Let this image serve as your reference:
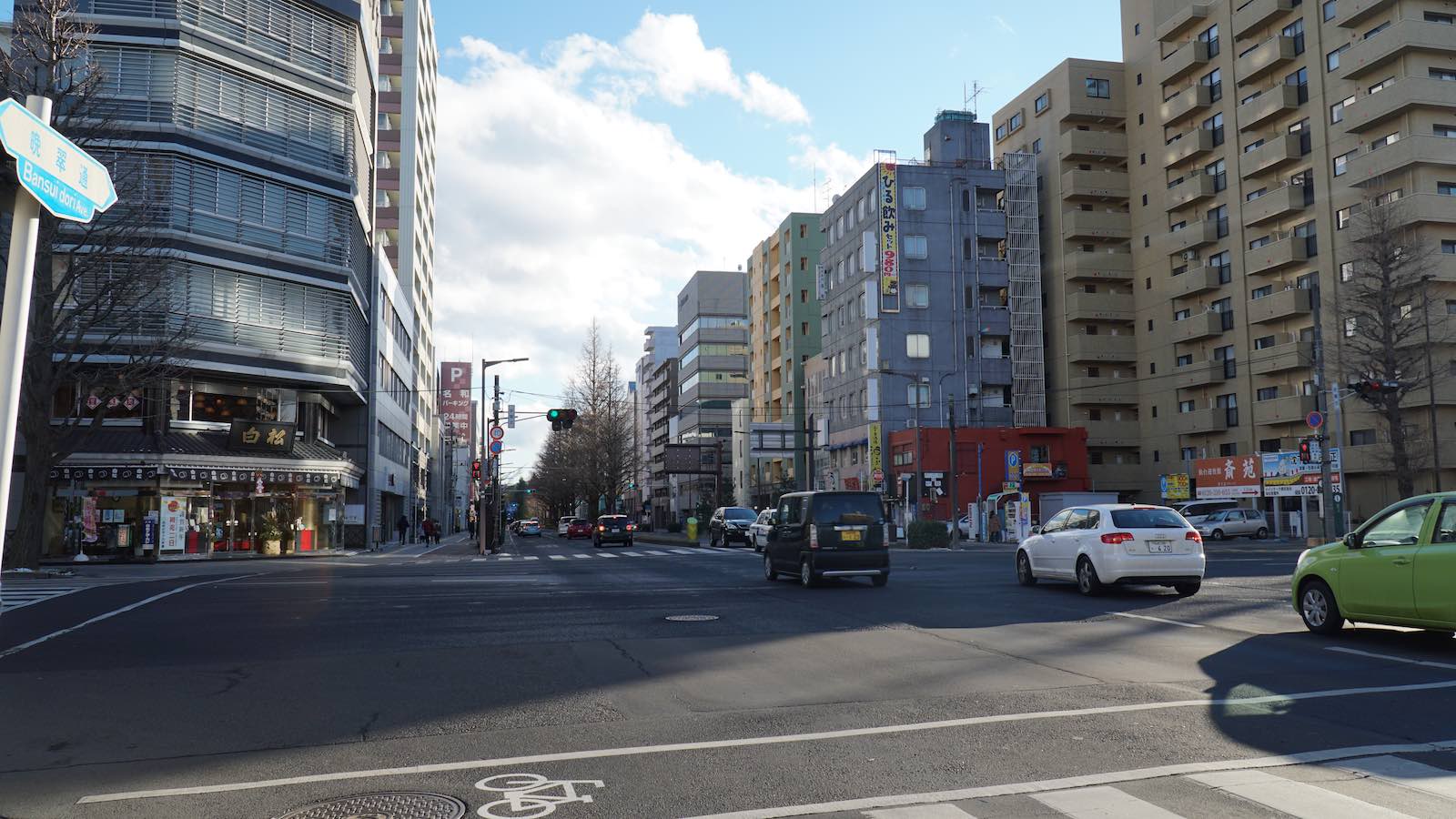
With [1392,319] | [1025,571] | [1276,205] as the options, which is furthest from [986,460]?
[1025,571]

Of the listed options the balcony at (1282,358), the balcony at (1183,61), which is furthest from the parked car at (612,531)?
the balcony at (1183,61)

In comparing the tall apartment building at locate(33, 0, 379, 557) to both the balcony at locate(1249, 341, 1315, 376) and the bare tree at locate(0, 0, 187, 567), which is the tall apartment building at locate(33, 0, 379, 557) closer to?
the bare tree at locate(0, 0, 187, 567)

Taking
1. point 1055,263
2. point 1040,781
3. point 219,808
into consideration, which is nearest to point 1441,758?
point 1040,781

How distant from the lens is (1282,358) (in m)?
54.5

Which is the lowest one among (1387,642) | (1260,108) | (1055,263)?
(1387,642)

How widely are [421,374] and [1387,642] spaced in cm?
7934

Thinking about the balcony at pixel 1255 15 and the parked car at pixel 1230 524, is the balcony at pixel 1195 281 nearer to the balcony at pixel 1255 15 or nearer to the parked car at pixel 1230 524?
the balcony at pixel 1255 15

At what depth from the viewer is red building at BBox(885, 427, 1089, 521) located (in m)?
61.7

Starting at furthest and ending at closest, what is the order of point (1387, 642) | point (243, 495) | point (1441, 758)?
point (243, 495) → point (1387, 642) → point (1441, 758)

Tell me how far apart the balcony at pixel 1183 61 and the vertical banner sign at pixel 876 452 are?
90.9ft

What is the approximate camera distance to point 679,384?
124 meters

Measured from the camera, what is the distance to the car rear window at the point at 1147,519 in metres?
16.5

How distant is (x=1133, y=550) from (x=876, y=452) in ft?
164

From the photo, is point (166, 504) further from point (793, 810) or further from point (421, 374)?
point (421, 374)
